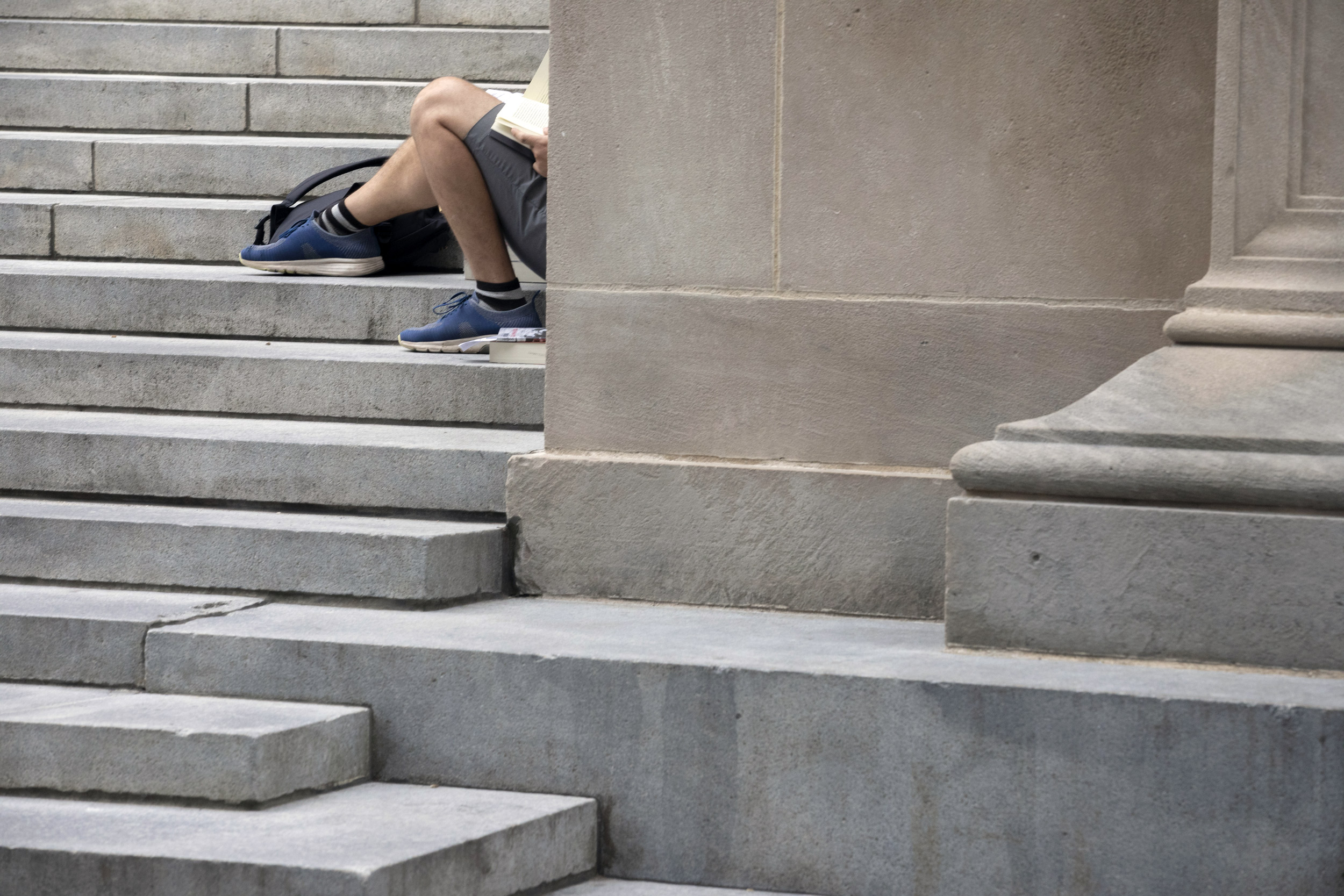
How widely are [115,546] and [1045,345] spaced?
8.70ft

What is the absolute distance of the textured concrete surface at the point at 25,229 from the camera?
709cm

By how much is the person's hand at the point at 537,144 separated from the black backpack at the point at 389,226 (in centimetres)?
98

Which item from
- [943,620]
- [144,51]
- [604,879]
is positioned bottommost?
[604,879]

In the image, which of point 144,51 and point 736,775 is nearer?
point 736,775

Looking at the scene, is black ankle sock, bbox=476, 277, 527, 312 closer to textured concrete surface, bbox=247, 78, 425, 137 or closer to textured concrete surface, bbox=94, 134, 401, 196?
textured concrete surface, bbox=94, 134, 401, 196

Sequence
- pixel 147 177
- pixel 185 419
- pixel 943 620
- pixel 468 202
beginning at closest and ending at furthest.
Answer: pixel 943 620
pixel 185 419
pixel 468 202
pixel 147 177

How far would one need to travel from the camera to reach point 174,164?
7.53m

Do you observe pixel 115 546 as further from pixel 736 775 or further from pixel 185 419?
pixel 736 775

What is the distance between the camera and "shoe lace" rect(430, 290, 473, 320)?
5977mm

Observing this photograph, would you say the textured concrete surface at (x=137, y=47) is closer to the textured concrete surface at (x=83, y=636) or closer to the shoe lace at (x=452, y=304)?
the shoe lace at (x=452, y=304)

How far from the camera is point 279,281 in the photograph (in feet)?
20.8

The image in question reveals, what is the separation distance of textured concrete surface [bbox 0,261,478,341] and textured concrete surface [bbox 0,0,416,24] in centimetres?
280

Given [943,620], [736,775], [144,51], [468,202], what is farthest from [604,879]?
[144,51]

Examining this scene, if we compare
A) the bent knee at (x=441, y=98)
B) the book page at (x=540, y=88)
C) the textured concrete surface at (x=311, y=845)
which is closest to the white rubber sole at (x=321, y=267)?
the bent knee at (x=441, y=98)
